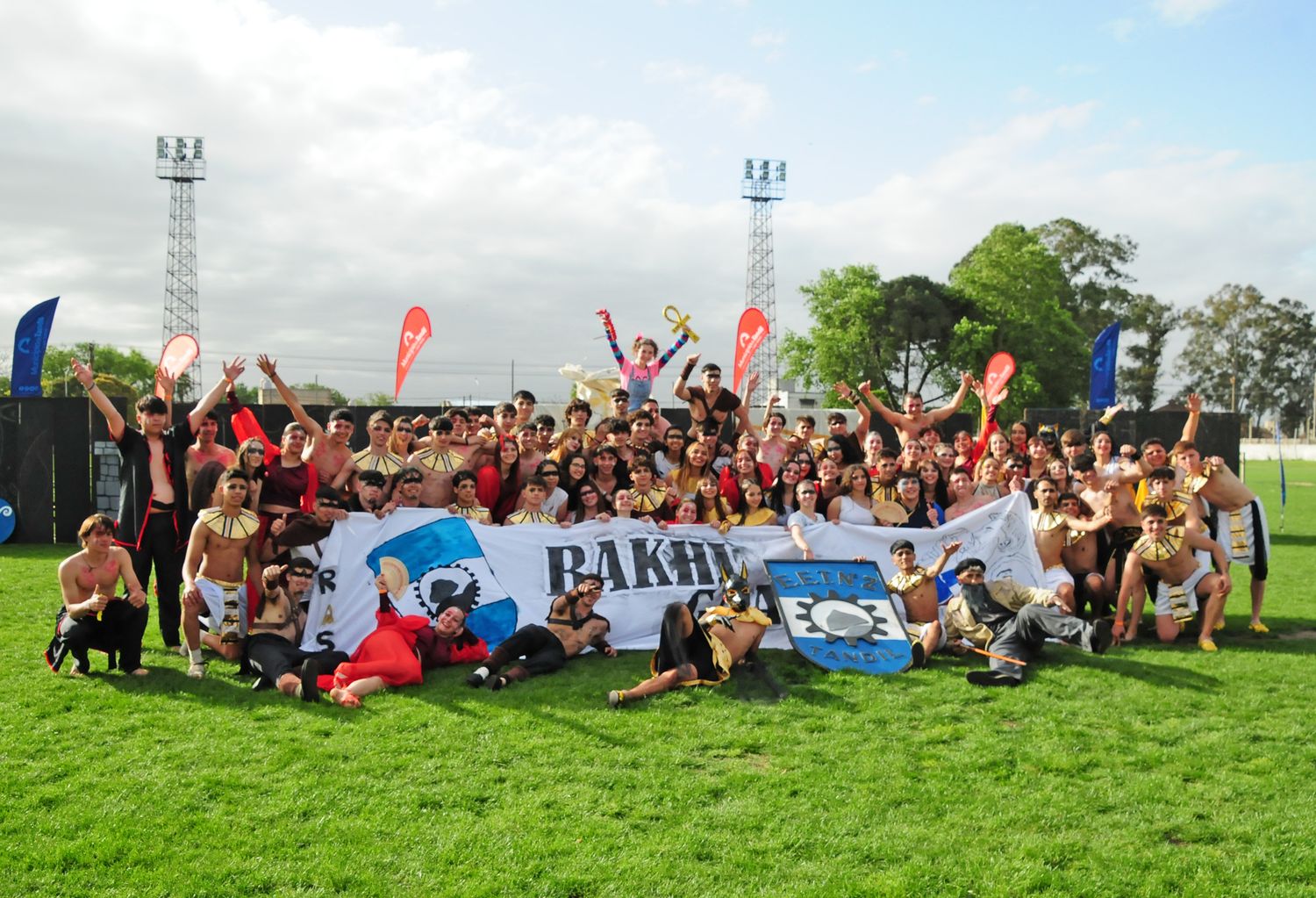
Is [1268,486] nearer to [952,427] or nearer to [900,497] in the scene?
[952,427]

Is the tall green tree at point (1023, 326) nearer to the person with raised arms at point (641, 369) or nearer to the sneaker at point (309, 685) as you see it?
the person with raised arms at point (641, 369)

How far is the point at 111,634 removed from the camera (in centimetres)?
656

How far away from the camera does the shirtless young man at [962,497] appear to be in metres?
8.53

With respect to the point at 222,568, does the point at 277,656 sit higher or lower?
lower

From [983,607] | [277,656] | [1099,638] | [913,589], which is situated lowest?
[277,656]

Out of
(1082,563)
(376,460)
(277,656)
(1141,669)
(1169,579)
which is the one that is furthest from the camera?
(1082,563)

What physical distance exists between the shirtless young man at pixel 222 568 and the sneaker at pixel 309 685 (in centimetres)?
111

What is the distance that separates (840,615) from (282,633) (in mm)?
4147

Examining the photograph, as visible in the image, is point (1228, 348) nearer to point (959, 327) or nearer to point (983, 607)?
point (959, 327)

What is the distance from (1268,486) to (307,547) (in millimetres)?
33142

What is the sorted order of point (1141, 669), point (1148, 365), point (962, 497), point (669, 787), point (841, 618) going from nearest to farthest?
point (669, 787)
point (1141, 669)
point (841, 618)
point (962, 497)
point (1148, 365)

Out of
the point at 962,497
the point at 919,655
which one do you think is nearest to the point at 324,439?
the point at 919,655

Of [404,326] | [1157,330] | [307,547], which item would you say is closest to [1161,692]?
[307,547]

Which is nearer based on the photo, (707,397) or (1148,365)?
(707,397)
